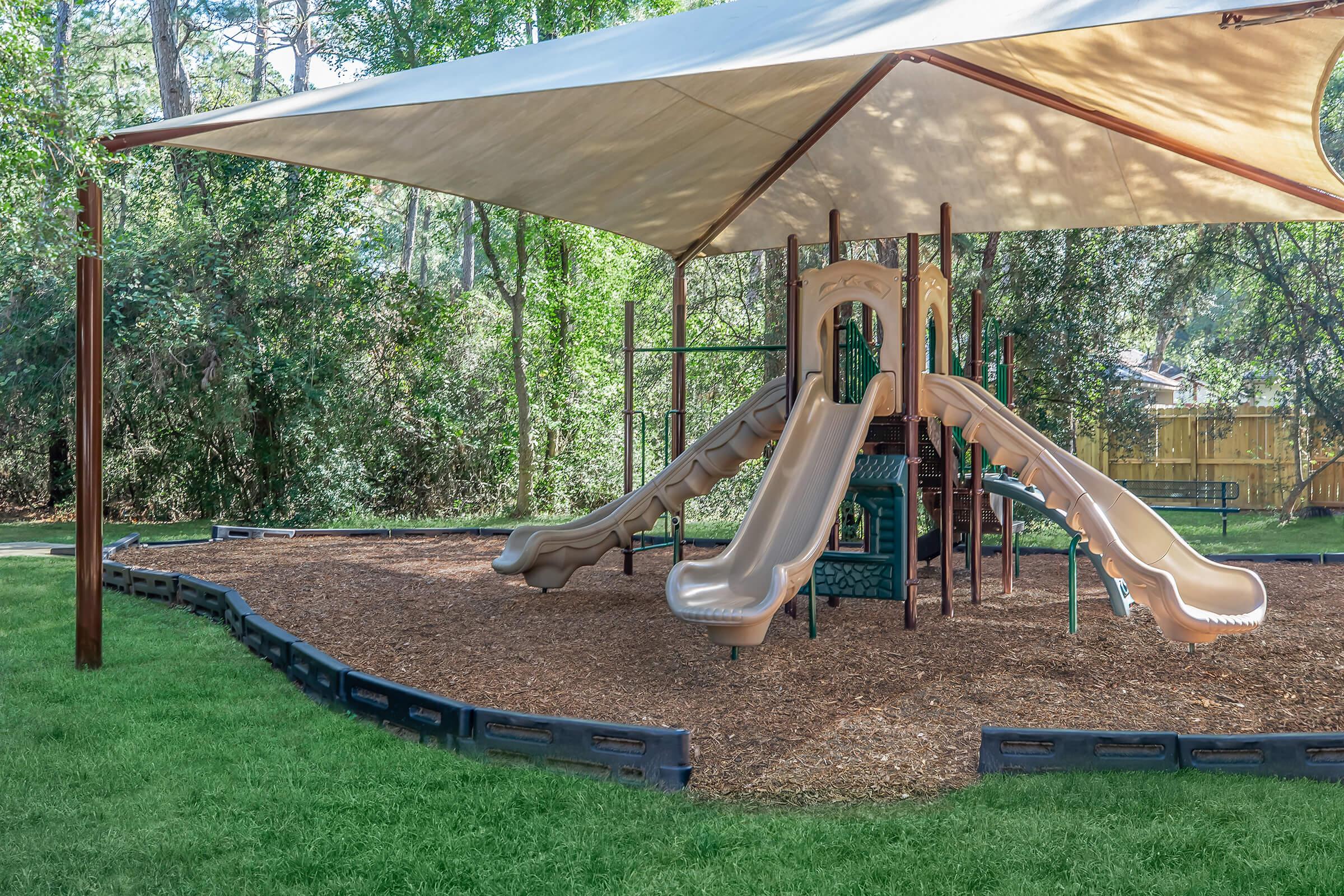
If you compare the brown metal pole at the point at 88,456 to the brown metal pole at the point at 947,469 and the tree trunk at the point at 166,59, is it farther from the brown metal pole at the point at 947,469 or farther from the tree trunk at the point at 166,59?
the tree trunk at the point at 166,59

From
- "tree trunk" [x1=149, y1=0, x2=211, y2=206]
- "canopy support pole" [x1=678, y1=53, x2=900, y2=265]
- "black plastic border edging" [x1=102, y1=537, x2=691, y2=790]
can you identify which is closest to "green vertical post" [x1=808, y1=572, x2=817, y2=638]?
"black plastic border edging" [x1=102, y1=537, x2=691, y2=790]

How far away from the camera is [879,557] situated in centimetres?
663

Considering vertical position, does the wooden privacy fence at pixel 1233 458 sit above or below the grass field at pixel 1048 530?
above

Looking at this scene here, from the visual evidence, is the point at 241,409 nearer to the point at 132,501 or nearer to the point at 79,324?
the point at 132,501

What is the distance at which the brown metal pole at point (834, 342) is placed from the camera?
7777 mm

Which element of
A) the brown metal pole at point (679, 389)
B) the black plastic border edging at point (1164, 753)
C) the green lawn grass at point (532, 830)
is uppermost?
the brown metal pole at point (679, 389)

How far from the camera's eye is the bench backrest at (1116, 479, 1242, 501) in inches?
546

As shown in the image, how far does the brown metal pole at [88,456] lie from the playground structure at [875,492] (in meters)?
2.96

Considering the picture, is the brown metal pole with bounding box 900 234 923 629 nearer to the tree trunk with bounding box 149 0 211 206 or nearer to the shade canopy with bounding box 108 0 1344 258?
the shade canopy with bounding box 108 0 1344 258

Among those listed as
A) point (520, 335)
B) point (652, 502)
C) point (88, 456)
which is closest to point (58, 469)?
point (520, 335)

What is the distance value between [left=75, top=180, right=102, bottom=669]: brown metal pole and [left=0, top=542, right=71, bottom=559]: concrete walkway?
18.9 feet

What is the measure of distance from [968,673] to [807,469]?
5.75 feet

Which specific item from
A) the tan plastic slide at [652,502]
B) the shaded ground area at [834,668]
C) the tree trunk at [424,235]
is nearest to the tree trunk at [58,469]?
the shaded ground area at [834,668]

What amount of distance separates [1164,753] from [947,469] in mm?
3902
